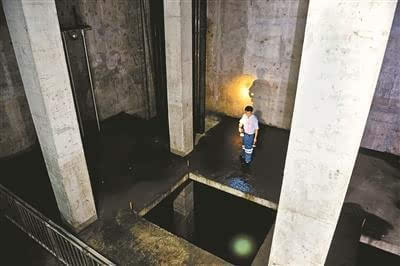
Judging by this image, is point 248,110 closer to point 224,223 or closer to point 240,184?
point 240,184

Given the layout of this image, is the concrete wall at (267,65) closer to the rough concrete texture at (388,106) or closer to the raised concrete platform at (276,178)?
the rough concrete texture at (388,106)

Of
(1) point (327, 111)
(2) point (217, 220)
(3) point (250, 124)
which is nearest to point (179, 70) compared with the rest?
(3) point (250, 124)

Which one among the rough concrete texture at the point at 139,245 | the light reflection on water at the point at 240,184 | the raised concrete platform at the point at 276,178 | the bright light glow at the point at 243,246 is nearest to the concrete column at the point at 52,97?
the rough concrete texture at the point at 139,245

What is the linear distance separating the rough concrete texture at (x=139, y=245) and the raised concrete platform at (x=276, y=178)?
218 centimetres

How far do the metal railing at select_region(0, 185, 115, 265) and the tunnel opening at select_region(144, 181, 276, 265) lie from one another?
4034 millimetres

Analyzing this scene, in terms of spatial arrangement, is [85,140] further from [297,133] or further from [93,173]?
[297,133]

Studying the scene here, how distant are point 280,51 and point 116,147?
642 cm

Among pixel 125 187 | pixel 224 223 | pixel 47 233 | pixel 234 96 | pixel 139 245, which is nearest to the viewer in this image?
pixel 47 233

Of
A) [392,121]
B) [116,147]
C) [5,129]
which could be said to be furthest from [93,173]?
[392,121]

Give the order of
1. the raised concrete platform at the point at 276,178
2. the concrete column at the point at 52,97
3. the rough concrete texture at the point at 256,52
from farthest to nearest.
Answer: the rough concrete texture at the point at 256,52 < the raised concrete platform at the point at 276,178 < the concrete column at the point at 52,97

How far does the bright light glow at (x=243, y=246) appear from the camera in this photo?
32.3 ft

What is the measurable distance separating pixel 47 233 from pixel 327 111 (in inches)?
208

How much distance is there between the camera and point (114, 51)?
10477 millimetres

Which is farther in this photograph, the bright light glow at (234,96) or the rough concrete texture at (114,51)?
the bright light glow at (234,96)
